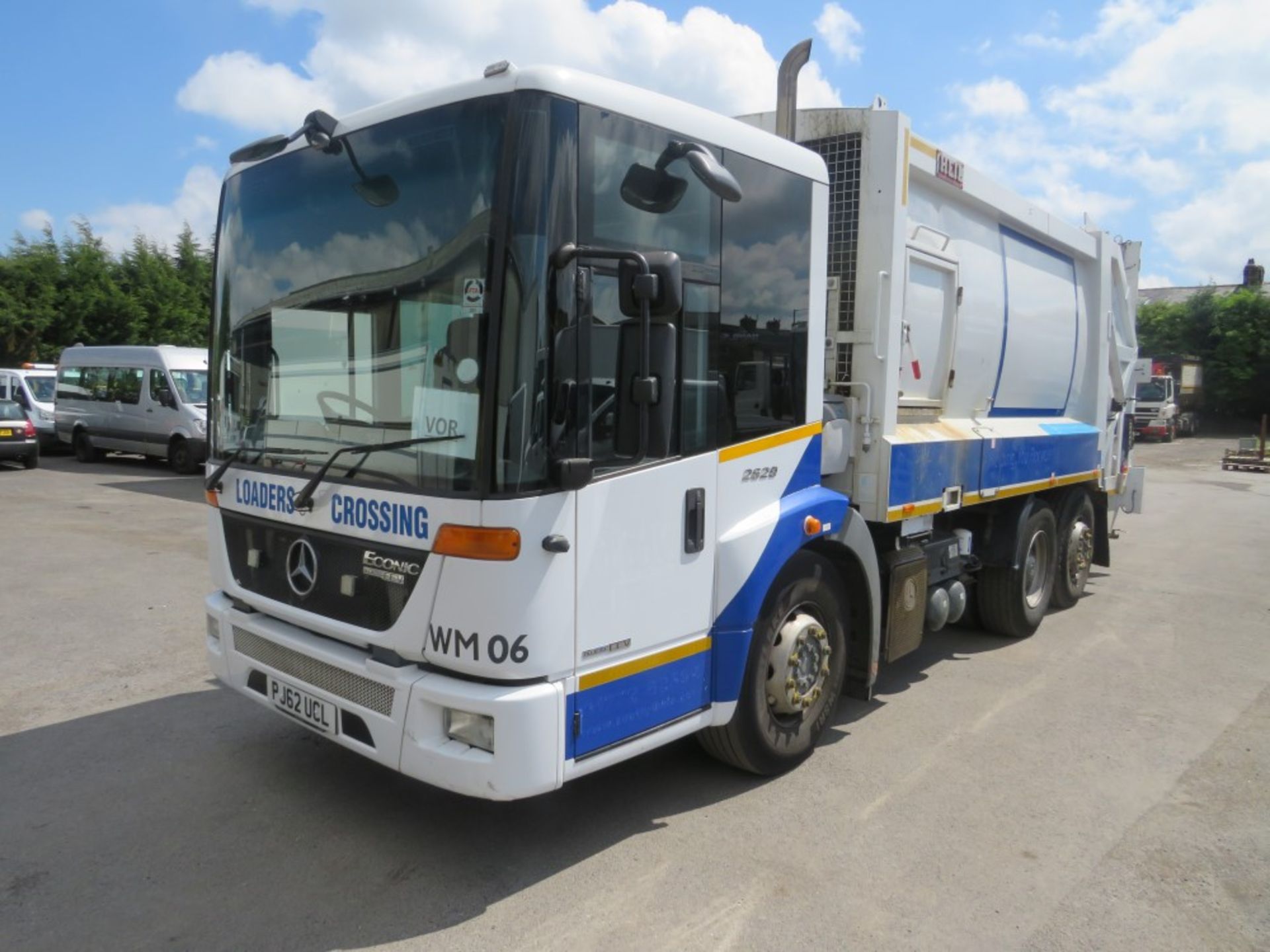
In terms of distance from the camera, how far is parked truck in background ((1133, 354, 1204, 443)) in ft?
105

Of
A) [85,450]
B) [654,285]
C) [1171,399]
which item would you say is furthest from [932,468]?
[1171,399]

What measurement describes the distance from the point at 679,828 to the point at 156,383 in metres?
17.5

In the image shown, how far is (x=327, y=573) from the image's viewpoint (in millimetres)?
3441

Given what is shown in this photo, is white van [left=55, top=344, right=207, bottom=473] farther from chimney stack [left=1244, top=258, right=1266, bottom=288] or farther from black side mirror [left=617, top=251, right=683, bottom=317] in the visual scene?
chimney stack [left=1244, top=258, right=1266, bottom=288]

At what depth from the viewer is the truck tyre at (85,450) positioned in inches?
785

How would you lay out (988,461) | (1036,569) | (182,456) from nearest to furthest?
(988,461) < (1036,569) < (182,456)

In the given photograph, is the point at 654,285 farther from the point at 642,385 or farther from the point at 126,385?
the point at 126,385

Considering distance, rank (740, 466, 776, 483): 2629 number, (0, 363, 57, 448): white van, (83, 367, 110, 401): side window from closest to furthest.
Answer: (740, 466, 776, 483): 2629 number → (83, 367, 110, 401): side window → (0, 363, 57, 448): white van

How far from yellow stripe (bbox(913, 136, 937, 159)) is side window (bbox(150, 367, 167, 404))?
16663 mm

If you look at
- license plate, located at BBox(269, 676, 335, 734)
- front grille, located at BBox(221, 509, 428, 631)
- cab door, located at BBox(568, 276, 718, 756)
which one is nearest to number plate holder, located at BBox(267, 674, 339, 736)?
license plate, located at BBox(269, 676, 335, 734)

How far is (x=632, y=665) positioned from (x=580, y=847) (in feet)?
2.71

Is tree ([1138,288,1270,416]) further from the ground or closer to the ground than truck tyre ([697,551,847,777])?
further from the ground

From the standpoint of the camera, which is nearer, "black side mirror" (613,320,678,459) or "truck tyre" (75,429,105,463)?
"black side mirror" (613,320,678,459)

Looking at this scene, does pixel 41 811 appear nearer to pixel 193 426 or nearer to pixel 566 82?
pixel 566 82
